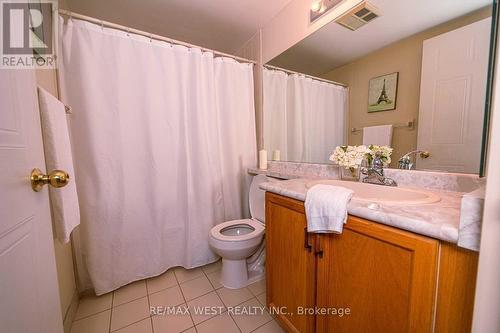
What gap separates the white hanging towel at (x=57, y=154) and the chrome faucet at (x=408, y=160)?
5.07 ft

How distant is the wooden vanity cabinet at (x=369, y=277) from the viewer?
0.48 m

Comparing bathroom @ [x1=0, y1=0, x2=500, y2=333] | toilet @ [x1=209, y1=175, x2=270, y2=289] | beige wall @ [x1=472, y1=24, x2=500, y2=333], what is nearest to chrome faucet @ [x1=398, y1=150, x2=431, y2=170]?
bathroom @ [x1=0, y1=0, x2=500, y2=333]

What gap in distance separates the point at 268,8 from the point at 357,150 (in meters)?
1.33

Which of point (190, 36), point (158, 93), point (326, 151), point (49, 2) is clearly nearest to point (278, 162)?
point (326, 151)

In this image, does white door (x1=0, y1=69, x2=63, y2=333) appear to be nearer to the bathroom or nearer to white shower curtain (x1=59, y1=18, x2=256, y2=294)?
the bathroom

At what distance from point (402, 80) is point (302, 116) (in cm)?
74

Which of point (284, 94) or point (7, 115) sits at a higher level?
point (284, 94)

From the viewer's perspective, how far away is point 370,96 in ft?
3.67

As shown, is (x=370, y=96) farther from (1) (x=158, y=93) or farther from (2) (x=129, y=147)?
(2) (x=129, y=147)

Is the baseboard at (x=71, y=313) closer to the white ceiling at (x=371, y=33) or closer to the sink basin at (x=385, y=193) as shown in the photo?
the sink basin at (x=385, y=193)

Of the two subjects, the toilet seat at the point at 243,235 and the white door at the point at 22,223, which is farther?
the toilet seat at the point at 243,235

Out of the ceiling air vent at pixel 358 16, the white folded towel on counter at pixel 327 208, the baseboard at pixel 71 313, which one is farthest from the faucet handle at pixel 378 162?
the baseboard at pixel 71 313

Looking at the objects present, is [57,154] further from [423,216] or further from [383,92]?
[383,92]

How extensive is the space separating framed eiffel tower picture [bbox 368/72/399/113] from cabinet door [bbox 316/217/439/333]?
0.74 m
